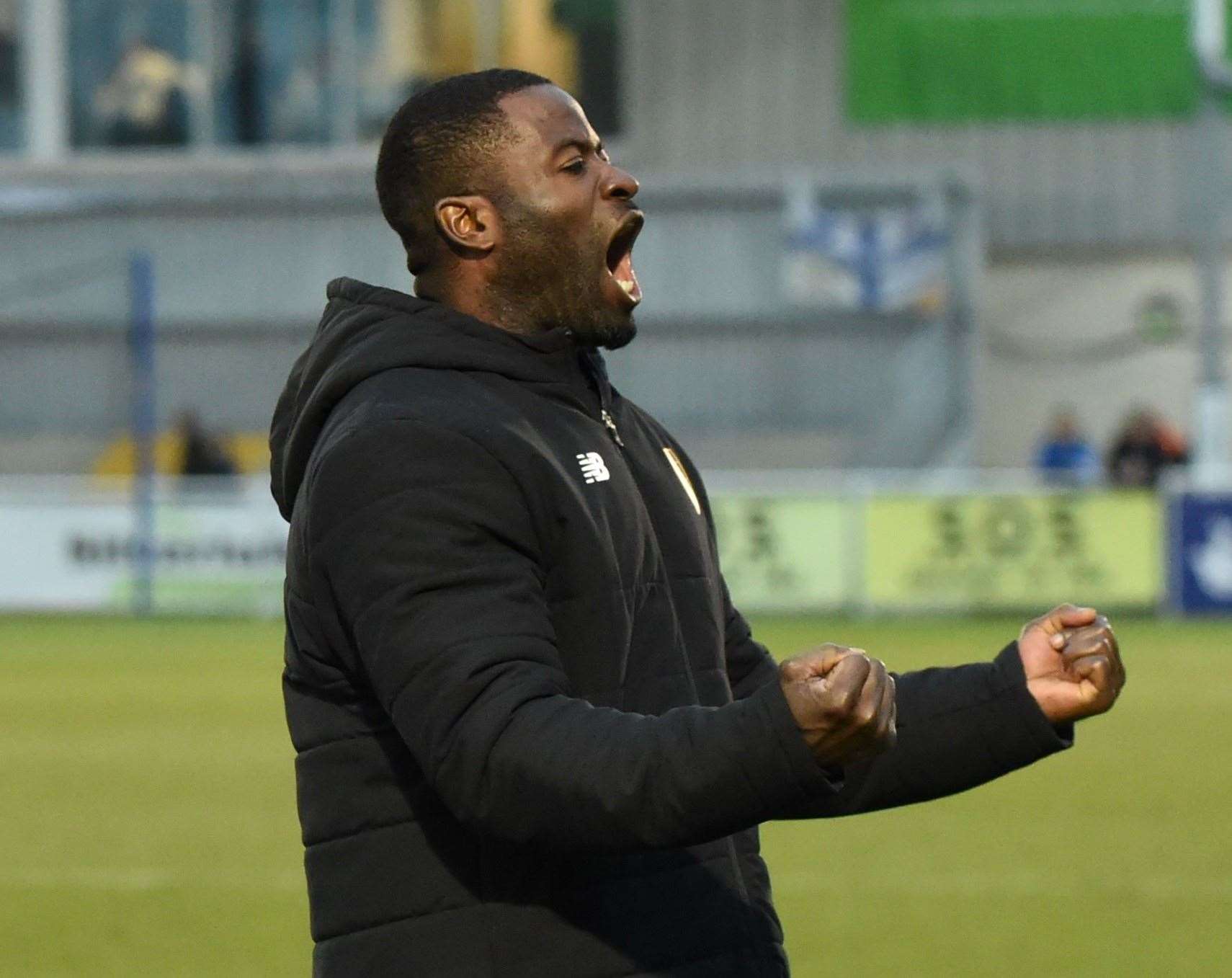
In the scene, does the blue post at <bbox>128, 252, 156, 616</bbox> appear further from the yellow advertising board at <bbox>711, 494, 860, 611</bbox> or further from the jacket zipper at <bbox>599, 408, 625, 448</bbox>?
the jacket zipper at <bbox>599, 408, 625, 448</bbox>

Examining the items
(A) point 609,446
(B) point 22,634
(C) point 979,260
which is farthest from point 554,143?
(C) point 979,260

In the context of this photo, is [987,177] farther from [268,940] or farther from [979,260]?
[268,940]

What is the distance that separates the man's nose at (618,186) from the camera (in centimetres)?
288

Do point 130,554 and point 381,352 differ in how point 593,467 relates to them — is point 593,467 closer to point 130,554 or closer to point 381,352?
point 381,352

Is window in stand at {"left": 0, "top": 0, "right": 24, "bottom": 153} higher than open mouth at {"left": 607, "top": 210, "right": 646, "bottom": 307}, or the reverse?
window in stand at {"left": 0, "top": 0, "right": 24, "bottom": 153}

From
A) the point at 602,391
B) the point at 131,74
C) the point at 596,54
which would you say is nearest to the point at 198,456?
the point at 131,74

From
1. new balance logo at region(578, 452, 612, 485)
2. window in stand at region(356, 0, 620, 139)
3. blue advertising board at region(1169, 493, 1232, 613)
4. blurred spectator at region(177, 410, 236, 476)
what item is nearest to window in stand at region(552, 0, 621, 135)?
window in stand at region(356, 0, 620, 139)

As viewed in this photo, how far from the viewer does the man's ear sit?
9.33 ft

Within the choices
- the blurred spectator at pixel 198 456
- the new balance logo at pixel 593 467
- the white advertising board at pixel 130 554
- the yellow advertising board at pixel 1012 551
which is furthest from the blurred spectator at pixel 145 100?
the new balance logo at pixel 593 467

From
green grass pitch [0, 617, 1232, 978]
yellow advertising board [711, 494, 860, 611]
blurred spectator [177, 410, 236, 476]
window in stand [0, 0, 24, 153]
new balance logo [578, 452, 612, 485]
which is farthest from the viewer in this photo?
window in stand [0, 0, 24, 153]

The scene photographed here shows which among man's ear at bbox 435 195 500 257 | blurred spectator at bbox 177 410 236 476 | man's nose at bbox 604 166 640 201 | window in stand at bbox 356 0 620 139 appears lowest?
blurred spectator at bbox 177 410 236 476

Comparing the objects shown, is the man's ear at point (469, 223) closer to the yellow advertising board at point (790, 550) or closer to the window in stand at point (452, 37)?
the yellow advertising board at point (790, 550)

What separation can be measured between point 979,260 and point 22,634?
41.3ft

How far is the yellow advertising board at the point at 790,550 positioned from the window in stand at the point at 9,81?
1316 cm
